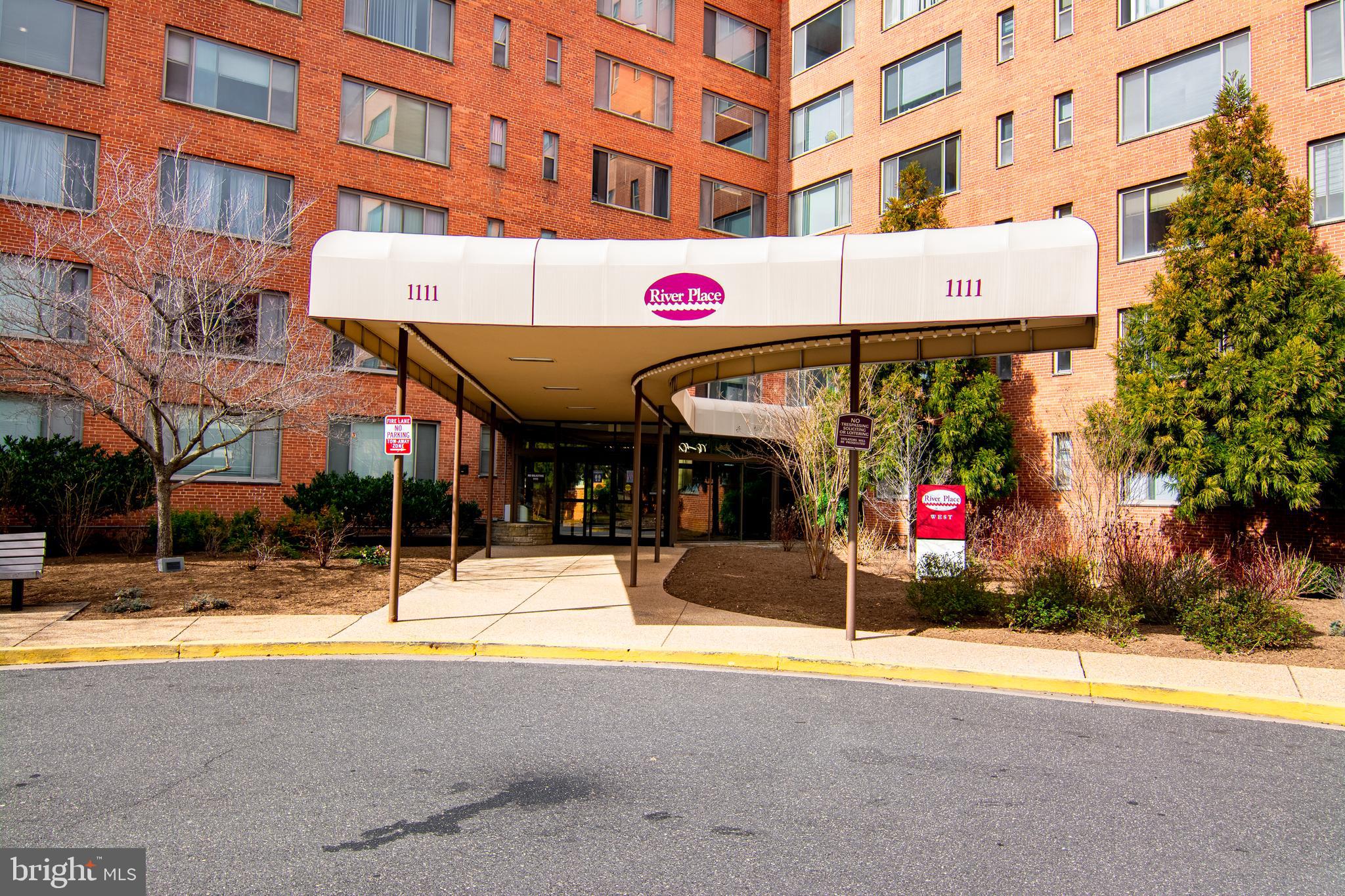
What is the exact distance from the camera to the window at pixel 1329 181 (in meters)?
17.9

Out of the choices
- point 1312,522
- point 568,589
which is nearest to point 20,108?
point 568,589

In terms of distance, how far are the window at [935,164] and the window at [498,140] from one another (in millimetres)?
11530

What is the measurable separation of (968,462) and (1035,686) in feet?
47.9

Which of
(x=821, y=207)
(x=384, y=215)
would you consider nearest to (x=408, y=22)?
(x=384, y=215)

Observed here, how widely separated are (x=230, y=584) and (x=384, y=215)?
14021mm

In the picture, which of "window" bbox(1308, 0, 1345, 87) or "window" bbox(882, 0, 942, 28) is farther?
"window" bbox(882, 0, 942, 28)

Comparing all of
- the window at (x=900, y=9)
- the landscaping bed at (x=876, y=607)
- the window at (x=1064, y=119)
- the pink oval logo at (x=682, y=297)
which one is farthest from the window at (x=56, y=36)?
the window at (x=1064, y=119)

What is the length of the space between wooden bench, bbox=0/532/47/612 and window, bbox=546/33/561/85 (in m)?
20.5

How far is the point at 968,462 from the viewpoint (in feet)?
71.9

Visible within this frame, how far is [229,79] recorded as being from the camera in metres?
21.7

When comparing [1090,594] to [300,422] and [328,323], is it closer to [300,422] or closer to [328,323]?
[328,323]

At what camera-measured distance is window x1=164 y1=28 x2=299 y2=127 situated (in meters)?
21.0

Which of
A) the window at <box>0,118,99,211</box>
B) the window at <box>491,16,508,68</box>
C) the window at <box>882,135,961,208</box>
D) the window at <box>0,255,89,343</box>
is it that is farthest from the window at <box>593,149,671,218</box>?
the window at <box>0,255,89,343</box>

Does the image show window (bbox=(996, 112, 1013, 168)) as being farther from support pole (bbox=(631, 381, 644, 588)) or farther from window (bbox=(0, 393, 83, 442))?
window (bbox=(0, 393, 83, 442))
